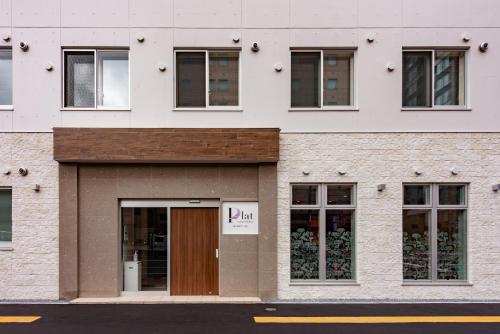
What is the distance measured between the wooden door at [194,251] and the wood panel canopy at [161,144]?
155 centimetres

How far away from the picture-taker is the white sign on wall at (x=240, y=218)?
1018 centimetres

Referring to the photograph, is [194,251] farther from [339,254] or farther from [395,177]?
[395,177]

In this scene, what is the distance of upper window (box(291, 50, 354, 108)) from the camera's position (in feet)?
34.1

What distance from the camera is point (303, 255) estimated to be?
33.7ft

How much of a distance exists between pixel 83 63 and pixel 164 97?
92.4 inches

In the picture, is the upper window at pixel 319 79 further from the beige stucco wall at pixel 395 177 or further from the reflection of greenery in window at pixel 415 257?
the reflection of greenery in window at pixel 415 257

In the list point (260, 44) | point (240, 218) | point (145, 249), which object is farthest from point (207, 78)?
point (145, 249)

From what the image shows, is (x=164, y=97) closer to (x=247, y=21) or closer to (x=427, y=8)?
(x=247, y=21)

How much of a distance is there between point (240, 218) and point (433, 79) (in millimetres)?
6059

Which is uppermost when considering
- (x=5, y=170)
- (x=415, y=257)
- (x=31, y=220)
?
(x=5, y=170)

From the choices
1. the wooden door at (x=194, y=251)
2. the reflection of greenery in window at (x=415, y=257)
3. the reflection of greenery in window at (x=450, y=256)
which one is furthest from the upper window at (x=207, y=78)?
the reflection of greenery in window at (x=450, y=256)

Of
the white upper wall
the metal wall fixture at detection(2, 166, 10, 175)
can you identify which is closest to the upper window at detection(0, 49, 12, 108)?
the white upper wall
